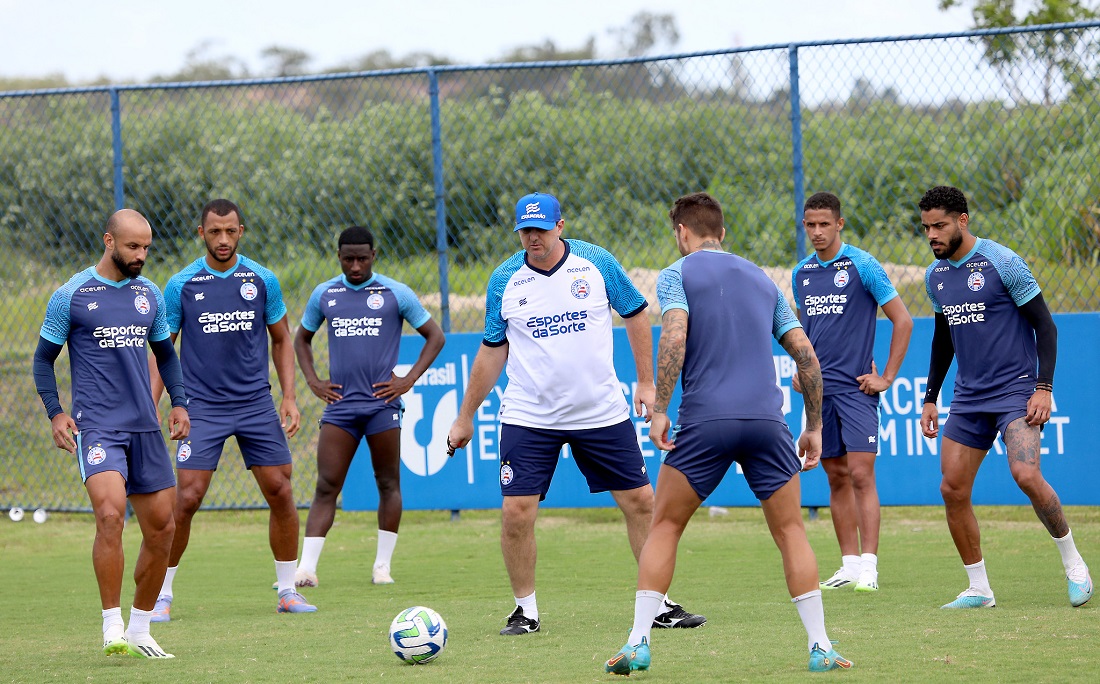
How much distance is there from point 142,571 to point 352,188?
6909 mm

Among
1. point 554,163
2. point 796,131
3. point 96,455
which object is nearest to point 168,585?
point 96,455

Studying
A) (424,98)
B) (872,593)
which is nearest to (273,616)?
(872,593)

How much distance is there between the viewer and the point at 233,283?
26.3 feet

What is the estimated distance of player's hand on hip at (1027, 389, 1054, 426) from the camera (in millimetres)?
6945

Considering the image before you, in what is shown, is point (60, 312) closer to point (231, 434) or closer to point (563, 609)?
point (231, 434)

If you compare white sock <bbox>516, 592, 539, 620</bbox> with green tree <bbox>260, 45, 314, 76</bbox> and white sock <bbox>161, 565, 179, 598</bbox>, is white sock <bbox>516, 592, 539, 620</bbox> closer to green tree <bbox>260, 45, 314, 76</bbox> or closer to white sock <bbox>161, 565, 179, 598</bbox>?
white sock <bbox>161, 565, 179, 598</bbox>

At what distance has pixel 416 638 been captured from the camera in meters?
6.00

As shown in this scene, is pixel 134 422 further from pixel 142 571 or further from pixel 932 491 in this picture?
pixel 932 491

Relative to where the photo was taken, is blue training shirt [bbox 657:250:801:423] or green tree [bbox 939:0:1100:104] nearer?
blue training shirt [bbox 657:250:801:423]

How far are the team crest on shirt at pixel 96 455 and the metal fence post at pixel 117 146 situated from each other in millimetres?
5832

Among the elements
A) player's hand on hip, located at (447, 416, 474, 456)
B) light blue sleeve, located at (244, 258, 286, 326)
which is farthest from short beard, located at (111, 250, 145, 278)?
player's hand on hip, located at (447, 416, 474, 456)

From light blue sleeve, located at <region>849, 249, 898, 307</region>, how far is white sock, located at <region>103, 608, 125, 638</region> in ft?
15.3

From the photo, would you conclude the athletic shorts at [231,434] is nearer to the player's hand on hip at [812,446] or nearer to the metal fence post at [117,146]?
the player's hand on hip at [812,446]

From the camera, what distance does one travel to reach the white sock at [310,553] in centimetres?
883
